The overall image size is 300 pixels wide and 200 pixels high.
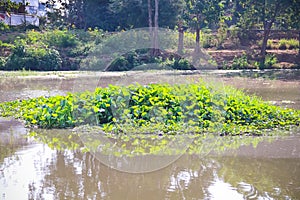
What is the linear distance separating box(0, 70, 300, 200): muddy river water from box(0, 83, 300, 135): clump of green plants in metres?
0.50

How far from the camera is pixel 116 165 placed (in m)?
7.47

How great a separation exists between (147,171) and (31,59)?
65.7 ft

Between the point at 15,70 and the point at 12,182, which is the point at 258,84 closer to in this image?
the point at 15,70

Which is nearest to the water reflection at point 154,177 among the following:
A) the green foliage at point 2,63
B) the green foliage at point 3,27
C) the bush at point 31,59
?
the bush at point 31,59

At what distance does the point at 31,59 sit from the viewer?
2591 centimetres

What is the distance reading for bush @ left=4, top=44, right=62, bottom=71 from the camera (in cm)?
2569

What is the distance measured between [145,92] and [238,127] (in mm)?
2062

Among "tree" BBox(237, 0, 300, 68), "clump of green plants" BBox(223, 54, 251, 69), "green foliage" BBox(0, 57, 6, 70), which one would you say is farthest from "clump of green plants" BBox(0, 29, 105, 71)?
"tree" BBox(237, 0, 300, 68)

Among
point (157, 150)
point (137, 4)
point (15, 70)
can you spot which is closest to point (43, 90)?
point (15, 70)

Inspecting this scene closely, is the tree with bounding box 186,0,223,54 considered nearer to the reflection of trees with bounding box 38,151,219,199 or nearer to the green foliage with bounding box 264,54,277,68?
the green foliage with bounding box 264,54,277,68

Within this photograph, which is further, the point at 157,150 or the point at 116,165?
the point at 157,150

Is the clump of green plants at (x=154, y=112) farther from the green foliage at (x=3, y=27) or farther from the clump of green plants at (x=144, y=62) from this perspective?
the green foliage at (x=3, y=27)

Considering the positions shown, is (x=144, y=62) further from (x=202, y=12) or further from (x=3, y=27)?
(x=3, y=27)

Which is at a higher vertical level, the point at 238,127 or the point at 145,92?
the point at 145,92
